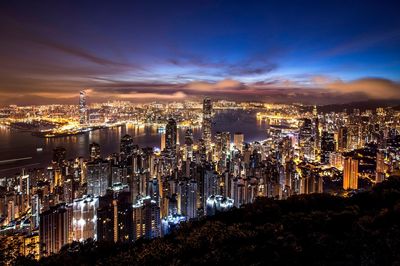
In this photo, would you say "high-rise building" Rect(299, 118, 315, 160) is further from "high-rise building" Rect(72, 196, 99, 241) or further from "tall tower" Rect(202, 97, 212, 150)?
"high-rise building" Rect(72, 196, 99, 241)

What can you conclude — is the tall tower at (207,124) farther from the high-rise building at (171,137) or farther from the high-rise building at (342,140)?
the high-rise building at (342,140)

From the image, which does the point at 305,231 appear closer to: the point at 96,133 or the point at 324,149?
the point at 324,149

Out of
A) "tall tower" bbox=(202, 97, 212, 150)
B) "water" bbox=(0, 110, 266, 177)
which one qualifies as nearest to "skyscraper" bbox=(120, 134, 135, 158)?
"water" bbox=(0, 110, 266, 177)

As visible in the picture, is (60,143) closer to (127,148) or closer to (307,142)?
(127,148)

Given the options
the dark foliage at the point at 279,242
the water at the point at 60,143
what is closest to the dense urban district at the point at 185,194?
the dark foliage at the point at 279,242

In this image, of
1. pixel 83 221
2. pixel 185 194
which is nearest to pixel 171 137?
pixel 185 194

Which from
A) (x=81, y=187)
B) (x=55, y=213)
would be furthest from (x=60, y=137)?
(x=55, y=213)
